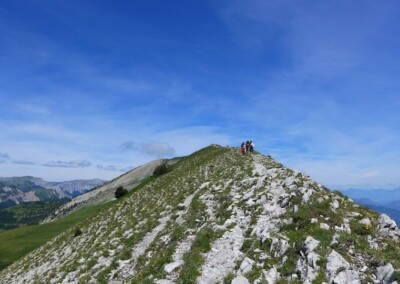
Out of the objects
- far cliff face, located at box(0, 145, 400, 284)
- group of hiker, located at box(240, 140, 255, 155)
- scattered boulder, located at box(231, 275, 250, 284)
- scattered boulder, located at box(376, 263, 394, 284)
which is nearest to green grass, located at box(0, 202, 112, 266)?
group of hiker, located at box(240, 140, 255, 155)

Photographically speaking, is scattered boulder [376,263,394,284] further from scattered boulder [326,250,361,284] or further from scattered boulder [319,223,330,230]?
scattered boulder [319,223,330,230]

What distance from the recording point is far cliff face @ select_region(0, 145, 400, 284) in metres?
14.0

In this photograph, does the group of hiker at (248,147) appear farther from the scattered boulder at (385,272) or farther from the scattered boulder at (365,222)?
the scattered boulder at (385,272)

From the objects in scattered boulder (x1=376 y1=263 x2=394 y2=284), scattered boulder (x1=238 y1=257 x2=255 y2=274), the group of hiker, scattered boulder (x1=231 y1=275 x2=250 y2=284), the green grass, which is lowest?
the green grass

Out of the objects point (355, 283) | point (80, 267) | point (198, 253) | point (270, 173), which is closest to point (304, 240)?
point (355, 283)

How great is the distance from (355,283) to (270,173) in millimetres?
17556

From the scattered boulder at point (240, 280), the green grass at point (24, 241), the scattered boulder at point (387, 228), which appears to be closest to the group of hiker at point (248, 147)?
the green grass at point (24, 241)

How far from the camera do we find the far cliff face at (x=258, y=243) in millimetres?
13961

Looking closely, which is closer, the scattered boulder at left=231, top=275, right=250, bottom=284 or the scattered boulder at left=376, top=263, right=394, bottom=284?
the scattered boulder at left=376, top=263, right=394, bottom=284

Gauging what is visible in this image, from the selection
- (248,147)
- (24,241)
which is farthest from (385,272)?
(24,241)

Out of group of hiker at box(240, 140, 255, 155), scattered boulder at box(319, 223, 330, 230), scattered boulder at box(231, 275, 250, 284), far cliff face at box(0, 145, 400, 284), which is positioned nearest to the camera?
far cliff face at box(0, 145, 400, 284)

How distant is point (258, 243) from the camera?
17.3 metres

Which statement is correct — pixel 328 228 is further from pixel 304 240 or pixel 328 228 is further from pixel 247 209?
pixel 247 209

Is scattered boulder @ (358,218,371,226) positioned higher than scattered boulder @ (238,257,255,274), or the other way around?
scattered boulder @ (358,218,371,226)
